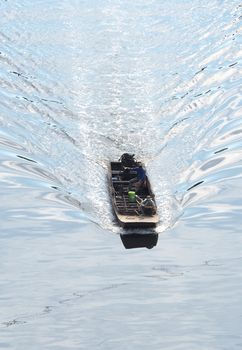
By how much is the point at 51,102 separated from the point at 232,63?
1038 cm

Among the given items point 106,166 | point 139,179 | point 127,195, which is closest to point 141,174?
point 139,179

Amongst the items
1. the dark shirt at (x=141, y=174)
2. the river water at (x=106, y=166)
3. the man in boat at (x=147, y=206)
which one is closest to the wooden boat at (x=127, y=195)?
the man in boat at (x=147, y=206)

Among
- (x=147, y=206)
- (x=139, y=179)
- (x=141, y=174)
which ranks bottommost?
(x=139, y=179)

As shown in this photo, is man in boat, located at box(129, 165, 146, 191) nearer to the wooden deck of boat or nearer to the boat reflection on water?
the wooden deck of boat

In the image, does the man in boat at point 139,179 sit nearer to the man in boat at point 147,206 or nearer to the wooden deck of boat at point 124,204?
the wooden deck of boat at point 124,204

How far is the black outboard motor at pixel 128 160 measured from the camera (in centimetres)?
4066

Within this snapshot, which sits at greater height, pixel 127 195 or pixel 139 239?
pixel 139 239

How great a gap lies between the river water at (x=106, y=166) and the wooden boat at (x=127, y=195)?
0.45m

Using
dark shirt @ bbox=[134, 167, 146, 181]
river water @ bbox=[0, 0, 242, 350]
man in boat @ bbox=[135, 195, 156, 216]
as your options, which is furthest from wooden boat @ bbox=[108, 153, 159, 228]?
river water @ bbox=[0, 0, 242, 350]

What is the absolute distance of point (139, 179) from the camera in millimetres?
38844

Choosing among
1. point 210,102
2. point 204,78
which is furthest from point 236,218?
point 204,78

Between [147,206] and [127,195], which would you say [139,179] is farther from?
[147,206]

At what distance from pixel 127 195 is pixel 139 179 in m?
1.05

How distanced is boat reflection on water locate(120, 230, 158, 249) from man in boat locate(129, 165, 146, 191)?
3.84 metres
